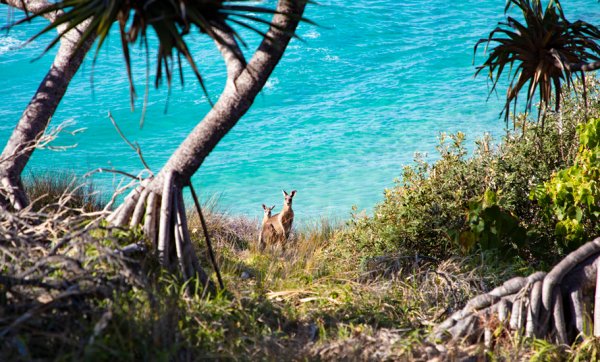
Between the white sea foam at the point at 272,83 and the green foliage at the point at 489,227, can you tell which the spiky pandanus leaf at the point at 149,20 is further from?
the white sea foam at the point at 272,83

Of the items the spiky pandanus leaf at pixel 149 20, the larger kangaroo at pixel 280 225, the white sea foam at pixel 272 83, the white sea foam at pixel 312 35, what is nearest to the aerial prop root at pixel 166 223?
the spiky pandanus leaf at pixel 149 20

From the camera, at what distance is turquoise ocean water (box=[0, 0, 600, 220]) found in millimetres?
16641

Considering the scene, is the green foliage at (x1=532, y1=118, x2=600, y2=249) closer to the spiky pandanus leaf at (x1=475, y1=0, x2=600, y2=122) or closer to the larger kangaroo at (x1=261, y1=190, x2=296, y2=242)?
the spiky pandanus leaf at (x1=475, y1=0, x2=600, y2=122)

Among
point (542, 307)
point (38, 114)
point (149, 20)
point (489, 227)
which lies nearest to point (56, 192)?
point (38, 114)

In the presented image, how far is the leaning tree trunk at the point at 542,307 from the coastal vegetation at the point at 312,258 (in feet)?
0.04

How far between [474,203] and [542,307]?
1.82 metres

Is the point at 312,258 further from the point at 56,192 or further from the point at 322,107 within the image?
the point at 322,107

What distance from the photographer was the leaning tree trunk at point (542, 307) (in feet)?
15.9

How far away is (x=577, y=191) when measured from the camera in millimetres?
6188

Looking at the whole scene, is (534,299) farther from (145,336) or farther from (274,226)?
(274,226)

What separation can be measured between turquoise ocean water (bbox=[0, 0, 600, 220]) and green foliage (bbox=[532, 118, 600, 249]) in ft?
27.6

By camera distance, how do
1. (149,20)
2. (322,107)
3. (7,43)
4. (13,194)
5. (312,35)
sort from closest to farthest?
(149,20) → (13,194) → (322,107) → (312,35) → (7,43)

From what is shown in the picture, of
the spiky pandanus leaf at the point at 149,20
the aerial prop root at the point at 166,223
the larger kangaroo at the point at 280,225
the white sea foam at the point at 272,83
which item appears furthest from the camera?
the white sea foam at the point at 272,83

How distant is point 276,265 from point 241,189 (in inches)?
386
